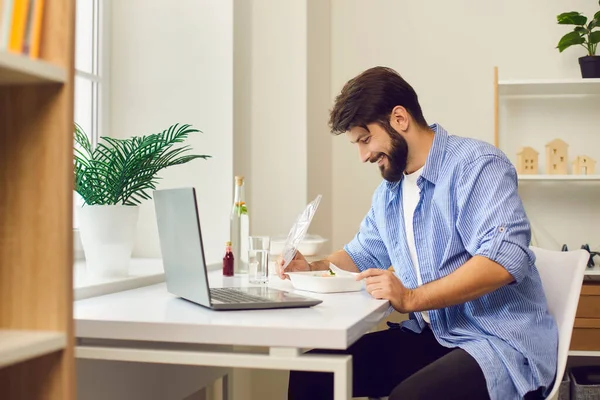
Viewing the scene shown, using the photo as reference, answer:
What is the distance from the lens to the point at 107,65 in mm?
2586

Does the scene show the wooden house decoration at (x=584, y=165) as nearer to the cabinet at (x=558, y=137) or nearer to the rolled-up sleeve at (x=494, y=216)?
the cabinet at (x=558, y=137)

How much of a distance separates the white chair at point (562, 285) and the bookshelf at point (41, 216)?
1170 millimetres

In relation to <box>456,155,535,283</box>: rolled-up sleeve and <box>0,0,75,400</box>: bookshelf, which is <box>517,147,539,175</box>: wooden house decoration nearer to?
<box>456,155,535,283</box>: rolled-up sleeve

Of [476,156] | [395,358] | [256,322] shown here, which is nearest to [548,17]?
[476,156]

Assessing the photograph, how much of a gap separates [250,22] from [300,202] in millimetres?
754

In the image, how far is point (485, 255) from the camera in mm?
1653

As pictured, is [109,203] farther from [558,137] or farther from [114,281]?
[558,137]

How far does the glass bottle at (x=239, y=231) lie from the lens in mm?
2270

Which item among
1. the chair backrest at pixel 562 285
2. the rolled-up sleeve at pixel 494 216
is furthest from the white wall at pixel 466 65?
the rolled-up sleeve at pixel 494 216

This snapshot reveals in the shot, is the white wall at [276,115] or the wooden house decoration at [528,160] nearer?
the white wall at [276,115]

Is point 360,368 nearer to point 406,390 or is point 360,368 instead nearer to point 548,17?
point 406,390

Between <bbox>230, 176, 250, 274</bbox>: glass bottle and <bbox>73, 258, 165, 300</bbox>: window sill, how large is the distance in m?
0.24

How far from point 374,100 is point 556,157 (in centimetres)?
146

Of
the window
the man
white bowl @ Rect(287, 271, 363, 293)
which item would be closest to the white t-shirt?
the man
